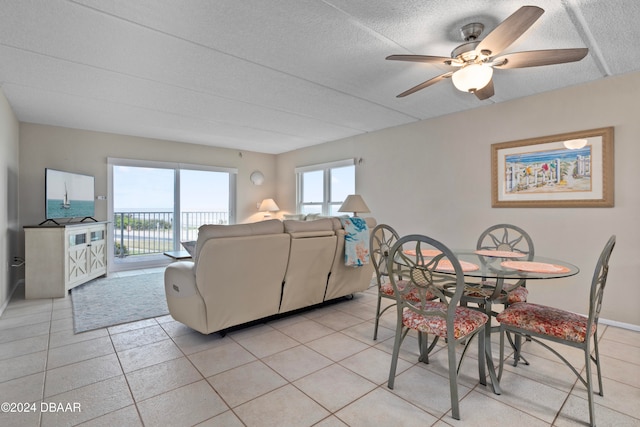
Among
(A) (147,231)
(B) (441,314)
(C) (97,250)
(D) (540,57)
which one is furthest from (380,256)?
(A) (147,231)

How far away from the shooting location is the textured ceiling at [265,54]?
1.95 meters

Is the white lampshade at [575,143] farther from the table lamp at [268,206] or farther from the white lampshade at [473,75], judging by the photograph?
the table lamp at [268,206]

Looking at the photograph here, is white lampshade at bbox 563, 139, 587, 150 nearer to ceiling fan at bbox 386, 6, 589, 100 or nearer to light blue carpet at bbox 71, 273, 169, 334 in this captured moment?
ceiling fan at bbox 386, 6, 589, 100

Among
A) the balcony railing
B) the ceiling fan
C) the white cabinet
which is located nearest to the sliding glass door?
the balcony railing

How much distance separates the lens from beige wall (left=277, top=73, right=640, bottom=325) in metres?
2.85

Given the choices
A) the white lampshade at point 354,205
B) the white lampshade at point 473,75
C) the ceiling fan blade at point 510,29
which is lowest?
the white lampshade at point 354,205

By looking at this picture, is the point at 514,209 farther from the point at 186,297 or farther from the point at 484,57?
the point at 186,297

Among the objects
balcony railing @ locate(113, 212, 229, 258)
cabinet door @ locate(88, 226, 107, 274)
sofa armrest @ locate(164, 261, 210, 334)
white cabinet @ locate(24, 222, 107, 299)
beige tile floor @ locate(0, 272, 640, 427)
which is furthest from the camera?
balcony railing @ locate(113, 212, 229, 258)

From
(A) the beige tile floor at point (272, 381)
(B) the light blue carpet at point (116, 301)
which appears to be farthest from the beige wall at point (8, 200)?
(A) the beige tile floor at point (272, 381)

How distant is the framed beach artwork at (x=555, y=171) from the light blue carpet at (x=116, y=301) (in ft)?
13.4

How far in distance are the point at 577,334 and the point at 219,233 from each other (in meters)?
2.33

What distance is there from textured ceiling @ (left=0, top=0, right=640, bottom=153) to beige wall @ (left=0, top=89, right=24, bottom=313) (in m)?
0.27

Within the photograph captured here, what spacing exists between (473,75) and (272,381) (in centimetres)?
241

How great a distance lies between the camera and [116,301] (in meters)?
3.59
